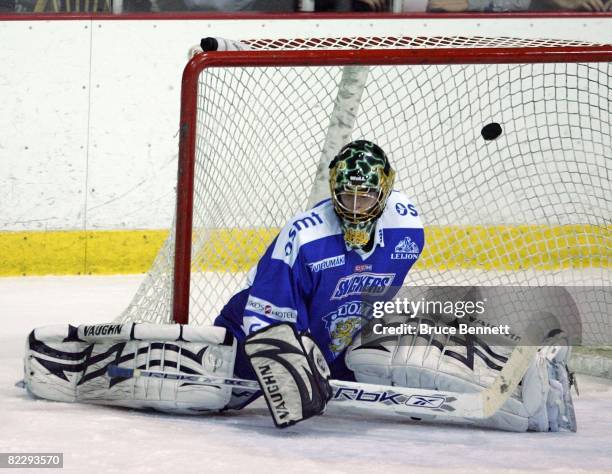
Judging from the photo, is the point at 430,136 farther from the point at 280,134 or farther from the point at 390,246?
the point at 390,246

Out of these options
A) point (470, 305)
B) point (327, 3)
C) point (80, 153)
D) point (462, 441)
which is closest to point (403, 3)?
point (327, 3)

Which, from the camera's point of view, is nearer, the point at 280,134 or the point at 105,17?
the point at 280,134

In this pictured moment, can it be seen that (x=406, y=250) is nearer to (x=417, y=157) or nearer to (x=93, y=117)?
(x=417, y=157)

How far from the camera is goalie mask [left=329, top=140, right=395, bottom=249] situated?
2732 millimetres

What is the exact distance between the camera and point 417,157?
15.5ft

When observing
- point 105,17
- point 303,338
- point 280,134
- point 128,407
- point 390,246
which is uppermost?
point 105,17

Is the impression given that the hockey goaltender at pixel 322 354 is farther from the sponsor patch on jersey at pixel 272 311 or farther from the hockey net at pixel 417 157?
the hockey net at pixel 417 157

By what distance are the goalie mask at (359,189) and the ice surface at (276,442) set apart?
0.43 metres

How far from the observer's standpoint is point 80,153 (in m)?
5.07

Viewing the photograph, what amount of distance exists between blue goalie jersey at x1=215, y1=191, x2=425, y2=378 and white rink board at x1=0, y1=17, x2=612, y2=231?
221 cm

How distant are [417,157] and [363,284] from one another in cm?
193

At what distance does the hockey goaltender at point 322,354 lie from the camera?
2.71 m

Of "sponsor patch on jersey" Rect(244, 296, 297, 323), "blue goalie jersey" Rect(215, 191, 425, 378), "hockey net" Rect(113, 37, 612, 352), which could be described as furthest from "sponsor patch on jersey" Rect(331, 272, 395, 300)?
"hockey net" Rect(113, 37, 612, 352)

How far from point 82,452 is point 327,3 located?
Result: 3341mm
